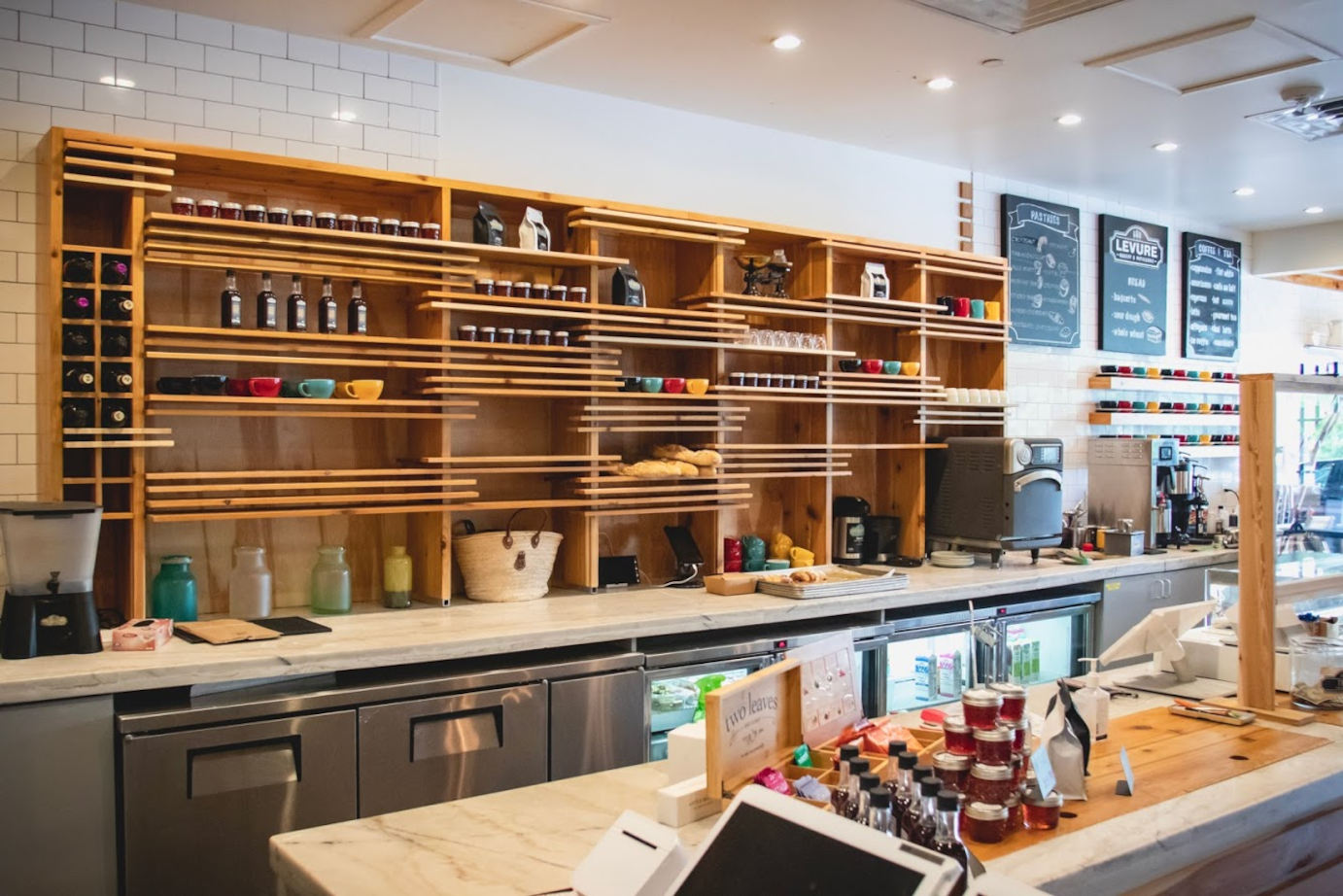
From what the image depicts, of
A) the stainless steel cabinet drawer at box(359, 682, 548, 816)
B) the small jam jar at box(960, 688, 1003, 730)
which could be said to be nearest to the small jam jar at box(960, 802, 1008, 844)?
the small jam jar at box(960, 688, 1003, 730)

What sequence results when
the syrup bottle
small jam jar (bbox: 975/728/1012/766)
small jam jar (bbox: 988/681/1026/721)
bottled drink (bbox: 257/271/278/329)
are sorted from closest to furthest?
1. the syrup bottle
2. small jam jar (bbox: 975/728/1012/766)
3. small jam jar (bbox: 988/681/1026/721)
4. bottled drink (bbox: 257/271/278/329)

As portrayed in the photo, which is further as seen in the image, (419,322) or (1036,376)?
(1036,376)

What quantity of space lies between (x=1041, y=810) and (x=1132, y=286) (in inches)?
242

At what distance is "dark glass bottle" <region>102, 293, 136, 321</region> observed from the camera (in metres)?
3.58

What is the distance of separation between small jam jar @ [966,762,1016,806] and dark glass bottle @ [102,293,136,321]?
2994 mm

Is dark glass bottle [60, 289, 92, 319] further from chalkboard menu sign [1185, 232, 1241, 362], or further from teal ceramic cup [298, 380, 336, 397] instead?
chalkboard menu sign [1185, 232, 1241, 362]

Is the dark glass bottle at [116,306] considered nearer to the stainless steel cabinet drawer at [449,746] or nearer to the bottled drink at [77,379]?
the bottled drink at [77,379]

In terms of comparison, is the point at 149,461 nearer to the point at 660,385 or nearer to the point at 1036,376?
the point at 660,385

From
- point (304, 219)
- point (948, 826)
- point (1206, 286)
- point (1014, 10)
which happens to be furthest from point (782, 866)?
point (1206, 286)

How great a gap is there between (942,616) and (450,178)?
284 centimetres

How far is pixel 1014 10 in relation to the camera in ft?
12.8

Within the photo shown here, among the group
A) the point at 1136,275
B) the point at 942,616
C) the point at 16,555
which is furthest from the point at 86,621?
the point at 1136,275

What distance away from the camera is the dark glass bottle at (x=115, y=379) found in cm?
358

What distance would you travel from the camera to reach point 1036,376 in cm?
692
